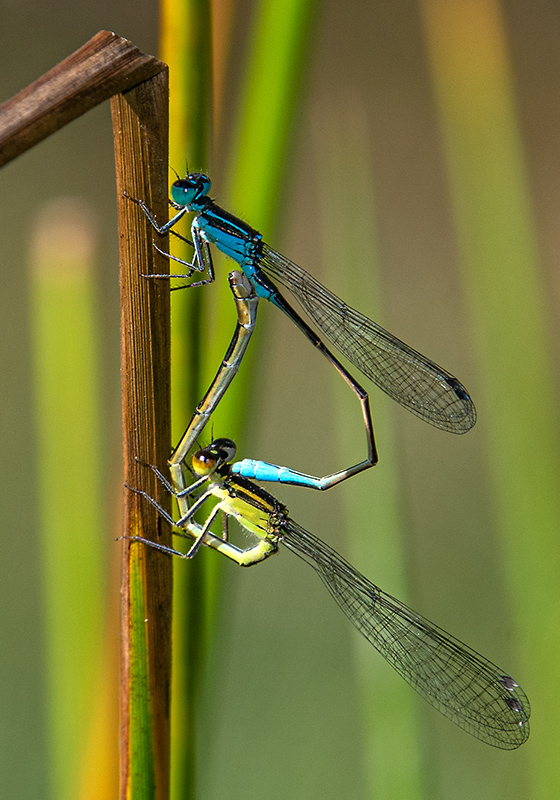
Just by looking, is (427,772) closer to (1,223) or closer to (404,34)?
(1,223)

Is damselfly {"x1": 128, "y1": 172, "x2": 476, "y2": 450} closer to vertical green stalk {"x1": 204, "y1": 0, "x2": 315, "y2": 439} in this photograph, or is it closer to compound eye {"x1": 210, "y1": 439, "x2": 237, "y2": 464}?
vertical green stalk {"x1": 204, "y1": 0, "x2": 315, "y2": 439}

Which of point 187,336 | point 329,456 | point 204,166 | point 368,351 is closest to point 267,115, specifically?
point 204,166

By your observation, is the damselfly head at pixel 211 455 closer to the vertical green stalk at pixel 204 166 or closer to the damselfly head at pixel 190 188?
the vertical green stalk at pixel 204 166

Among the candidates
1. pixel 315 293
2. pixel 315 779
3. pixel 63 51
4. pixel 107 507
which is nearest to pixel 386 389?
pixel 315 293

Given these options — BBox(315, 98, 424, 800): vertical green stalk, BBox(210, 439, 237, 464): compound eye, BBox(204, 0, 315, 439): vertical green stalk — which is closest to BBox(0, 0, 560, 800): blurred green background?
BBox(315, 98, 424, 800): vertical green stalk

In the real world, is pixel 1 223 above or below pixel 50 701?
above

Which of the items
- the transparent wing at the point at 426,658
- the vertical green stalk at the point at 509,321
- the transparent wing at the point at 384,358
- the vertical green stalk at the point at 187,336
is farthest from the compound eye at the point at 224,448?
the vertical green stalk at the point at 509,321

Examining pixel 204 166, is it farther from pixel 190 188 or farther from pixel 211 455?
pixel 211 455
